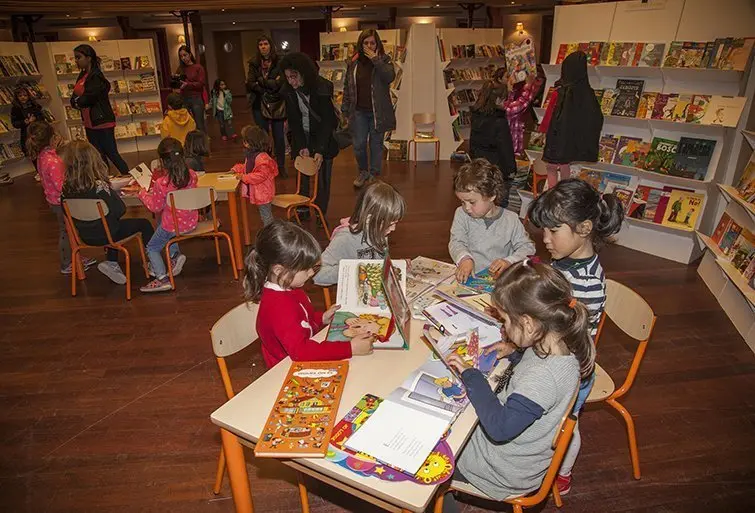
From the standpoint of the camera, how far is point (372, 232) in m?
2.48

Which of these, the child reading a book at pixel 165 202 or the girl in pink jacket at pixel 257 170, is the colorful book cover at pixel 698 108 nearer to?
the girl in pink jacket at pixel 257 170

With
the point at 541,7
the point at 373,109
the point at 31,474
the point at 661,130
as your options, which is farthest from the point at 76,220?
the point at 541,7

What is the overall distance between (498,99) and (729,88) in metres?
1.85

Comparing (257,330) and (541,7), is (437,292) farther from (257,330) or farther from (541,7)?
(541,7)

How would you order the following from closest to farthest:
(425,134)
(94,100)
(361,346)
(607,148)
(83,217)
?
(361,346), (83,217), (607,148), (94,100), (425,134)

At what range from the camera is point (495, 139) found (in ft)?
16.3

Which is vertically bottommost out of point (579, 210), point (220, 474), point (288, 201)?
point (220, 474)

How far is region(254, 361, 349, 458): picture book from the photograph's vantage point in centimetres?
141

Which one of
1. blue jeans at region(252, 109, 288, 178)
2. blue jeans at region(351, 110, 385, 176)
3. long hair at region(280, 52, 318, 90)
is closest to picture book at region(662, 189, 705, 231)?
blue jeans at region(351, 110, 385, 176)

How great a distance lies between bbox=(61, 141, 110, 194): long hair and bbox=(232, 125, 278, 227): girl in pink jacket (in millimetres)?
1138

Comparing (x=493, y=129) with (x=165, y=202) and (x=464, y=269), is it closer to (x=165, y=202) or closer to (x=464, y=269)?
(x=464, y=269)

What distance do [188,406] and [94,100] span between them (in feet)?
16.2

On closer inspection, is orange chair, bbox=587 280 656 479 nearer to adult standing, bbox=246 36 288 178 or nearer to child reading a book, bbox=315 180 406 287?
child reading a book, bbox=315 180 406 287

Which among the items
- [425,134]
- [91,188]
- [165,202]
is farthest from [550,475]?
[425,134]
